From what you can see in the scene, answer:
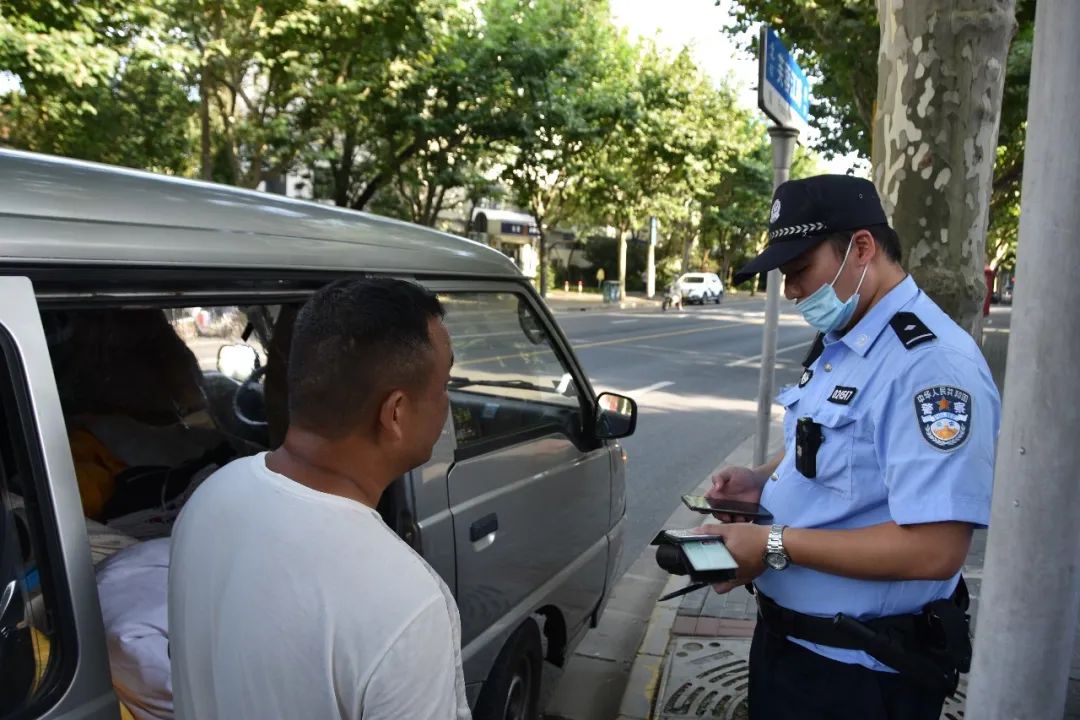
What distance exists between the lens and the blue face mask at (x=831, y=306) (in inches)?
79.0

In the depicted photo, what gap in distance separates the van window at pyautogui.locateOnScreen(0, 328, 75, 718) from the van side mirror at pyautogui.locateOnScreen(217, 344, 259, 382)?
2.06m

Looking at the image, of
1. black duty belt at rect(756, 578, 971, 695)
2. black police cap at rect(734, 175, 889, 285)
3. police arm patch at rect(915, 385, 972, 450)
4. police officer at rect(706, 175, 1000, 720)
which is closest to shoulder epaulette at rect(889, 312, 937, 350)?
police officer at rect(706, 175, 1000, 720)

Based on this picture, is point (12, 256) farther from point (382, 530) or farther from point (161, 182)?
point (382, 530)

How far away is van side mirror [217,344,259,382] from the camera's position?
140 inches

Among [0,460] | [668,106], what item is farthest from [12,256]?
[668,106]

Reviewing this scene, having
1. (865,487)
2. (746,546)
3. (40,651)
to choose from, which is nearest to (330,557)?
(40,651)

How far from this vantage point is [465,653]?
8.13ft

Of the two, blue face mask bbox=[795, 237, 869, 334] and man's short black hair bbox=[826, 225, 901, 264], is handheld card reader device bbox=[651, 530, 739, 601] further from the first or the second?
man's short black hair bbox=[826, 225, 901, 264]

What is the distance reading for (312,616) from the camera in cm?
105

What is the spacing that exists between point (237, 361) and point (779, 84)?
3.26 metres

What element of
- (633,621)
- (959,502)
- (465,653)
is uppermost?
(959,502)

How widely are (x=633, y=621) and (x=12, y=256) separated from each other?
3.88 m

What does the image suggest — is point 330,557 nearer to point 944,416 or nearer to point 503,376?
point 944,416

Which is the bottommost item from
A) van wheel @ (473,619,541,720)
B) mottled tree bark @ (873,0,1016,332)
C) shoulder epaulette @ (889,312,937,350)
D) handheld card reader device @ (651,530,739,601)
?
van wheel @ (473,619,541,720)
